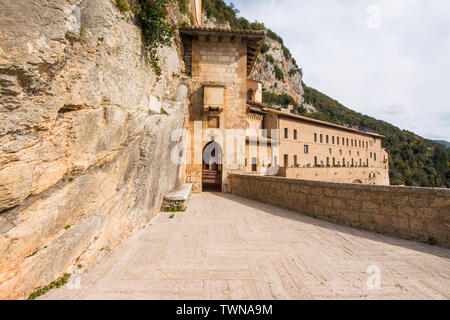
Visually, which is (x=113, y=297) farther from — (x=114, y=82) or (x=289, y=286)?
(x=114, y=82)

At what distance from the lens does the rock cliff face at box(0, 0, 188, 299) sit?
203 centimetres

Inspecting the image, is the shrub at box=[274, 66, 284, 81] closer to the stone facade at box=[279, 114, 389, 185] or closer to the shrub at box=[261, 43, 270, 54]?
the shrub at box=[261, 43, 270, 54]

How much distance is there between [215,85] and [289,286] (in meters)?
10.6

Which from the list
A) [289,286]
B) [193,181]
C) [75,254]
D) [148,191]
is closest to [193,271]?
[289,286]

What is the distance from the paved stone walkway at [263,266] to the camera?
8.07ft

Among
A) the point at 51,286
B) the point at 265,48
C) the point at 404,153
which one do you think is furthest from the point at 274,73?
the point at 51,286

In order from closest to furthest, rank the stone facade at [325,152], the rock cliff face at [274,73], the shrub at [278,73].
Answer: the stone facade at [325,152] < the rock cliff face at [274,73] < the shrub at [278,73]

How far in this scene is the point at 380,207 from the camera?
15.1ft

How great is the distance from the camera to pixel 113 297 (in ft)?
7.70

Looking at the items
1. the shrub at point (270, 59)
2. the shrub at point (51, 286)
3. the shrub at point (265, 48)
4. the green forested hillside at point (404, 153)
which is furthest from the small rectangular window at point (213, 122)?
the shrub at point (265, 48)

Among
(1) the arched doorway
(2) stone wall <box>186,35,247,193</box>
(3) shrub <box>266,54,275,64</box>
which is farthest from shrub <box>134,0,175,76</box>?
(3) shrub <box>266,54,275,64</box>

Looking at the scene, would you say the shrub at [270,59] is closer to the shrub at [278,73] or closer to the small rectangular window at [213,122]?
the shrub at [278,73]

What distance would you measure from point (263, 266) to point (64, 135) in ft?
10.6

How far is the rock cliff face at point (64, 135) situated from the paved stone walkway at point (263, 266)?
51 centimetres
